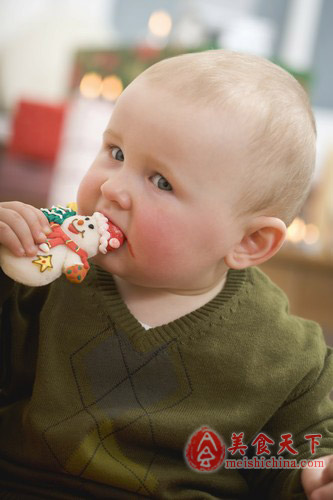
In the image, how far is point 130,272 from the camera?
0.82 m

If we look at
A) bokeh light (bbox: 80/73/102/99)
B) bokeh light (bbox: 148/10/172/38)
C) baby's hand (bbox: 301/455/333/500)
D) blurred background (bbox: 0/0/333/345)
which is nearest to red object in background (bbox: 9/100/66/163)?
blurred background (bbox: 0/0/333/345)

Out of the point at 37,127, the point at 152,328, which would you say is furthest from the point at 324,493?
the point at 37,127

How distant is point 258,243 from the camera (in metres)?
0.89

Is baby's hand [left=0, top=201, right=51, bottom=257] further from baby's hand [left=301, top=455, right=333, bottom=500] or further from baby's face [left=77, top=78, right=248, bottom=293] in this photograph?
baby's hand [left=301, top=455, right=333, bottom=500]

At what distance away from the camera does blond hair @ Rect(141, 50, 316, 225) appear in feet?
2.58

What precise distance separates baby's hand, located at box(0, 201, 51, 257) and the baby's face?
0.10 metres

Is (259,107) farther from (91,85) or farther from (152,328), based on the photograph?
(91,85)

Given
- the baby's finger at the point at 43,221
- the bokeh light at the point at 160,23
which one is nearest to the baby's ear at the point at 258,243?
the baby's finger at the point at 43,221

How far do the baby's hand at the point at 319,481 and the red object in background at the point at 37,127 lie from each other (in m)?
3.06

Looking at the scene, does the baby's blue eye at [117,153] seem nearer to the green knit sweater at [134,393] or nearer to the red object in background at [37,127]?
the green knit sweater at [134,393]

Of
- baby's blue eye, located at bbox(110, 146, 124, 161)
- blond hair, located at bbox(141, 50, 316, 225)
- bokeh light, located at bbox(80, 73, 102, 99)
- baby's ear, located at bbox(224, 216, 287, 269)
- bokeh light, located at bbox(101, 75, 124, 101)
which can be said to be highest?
blond hair, located at bbox(141, 50, 316, 225)

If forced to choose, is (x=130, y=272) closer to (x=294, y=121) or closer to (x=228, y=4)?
(x=294, y=121)

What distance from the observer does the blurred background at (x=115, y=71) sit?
3.13 meters

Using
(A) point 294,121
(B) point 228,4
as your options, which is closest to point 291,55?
(B) point 228,4
